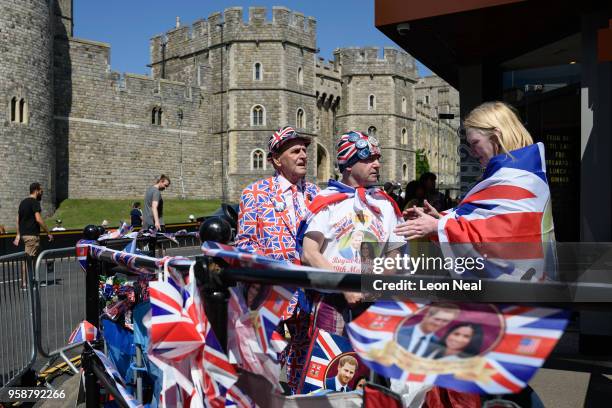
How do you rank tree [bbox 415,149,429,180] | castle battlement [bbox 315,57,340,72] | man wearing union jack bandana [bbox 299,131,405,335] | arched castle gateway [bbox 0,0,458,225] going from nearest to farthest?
man wearing union jack bandana [bbox 299,131,405,335] → arched castle gateway [bbox 0,0,458,225] → castle battlement [bbox 315,57,340,72] → tree [bbox 415,149,429,180]

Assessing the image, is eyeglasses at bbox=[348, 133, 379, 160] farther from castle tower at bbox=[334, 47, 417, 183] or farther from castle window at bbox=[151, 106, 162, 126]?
castle tower at bbox=[334, 47, 417, 183]

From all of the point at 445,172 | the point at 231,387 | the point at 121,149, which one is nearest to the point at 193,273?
the point at 231,387

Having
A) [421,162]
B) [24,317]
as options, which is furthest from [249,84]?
[24,317]

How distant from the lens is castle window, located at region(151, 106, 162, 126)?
122 feet

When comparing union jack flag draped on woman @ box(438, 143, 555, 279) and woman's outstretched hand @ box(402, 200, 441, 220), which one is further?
woman's outstretched hand @ box(402, 200, 441, 220)

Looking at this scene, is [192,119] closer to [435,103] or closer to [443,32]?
[443,32]

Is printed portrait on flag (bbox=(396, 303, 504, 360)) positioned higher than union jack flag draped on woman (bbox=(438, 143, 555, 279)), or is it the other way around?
union jack flag draped on woman (bbox=(438, 143, 555, 279))

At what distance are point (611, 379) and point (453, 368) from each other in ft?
11.2

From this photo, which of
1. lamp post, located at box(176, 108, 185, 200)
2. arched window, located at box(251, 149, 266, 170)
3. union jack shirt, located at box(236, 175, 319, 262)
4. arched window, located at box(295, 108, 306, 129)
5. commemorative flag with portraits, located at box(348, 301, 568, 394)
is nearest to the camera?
commemorative flag with portraits, located at box(348, 301, 568, 394)

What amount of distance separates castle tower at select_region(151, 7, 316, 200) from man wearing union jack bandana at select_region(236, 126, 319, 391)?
36183mm

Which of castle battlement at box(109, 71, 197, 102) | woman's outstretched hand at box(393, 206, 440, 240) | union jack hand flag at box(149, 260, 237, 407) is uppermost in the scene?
castle battlement at box(109, 71, 197, 102)

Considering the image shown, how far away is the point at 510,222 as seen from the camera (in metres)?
2.06

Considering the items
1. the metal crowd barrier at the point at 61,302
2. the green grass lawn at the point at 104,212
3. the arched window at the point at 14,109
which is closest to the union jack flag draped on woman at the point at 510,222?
the metal crowd barrier at the point at 61,302

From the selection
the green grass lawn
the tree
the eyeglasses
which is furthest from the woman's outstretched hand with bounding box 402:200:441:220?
the tree
